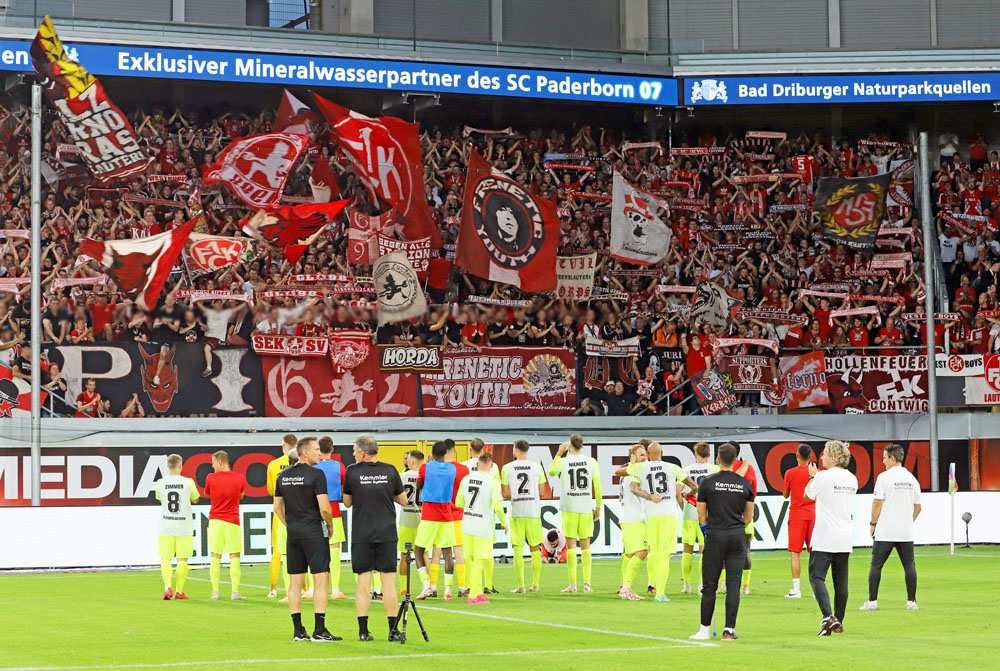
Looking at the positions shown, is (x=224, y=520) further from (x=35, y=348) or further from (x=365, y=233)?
(x=365, y=233)

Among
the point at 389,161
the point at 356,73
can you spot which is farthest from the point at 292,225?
the point at 356,73

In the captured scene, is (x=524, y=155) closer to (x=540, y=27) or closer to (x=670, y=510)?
(x=540, y=27)

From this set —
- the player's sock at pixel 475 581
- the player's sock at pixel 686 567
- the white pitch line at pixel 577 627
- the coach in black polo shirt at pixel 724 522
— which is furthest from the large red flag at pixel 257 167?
the coach in black polo shirt at pixel 724 522

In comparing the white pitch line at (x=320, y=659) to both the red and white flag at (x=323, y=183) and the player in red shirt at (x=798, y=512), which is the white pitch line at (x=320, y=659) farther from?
the red and white flag at (x=323, y=183)

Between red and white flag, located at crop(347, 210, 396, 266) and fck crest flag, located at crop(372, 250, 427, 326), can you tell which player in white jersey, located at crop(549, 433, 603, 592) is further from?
red and white flag, located at crop(347, 210, 396, 266)

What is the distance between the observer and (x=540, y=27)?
3628 cm

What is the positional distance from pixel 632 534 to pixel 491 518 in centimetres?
200

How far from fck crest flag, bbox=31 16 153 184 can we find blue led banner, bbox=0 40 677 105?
0.67m

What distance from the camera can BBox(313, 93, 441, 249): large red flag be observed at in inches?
1256

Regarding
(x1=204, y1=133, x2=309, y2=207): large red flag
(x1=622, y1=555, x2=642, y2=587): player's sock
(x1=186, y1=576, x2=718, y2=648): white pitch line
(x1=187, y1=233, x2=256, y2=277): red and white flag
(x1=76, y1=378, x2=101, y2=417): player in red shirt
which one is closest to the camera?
(x1=186, y1=576, x2=718, y2=648): white pitch line

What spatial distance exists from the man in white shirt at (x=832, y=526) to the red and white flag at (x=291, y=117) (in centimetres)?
2165

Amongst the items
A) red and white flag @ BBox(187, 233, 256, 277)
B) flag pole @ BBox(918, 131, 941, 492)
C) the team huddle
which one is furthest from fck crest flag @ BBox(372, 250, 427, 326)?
flag pole @ BBox(918, 131, 941, 492)

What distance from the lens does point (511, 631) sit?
14258mm

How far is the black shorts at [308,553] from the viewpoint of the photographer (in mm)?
12898
